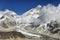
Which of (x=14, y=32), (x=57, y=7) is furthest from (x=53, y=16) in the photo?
(x=14, y=32)

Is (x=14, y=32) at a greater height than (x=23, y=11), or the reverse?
(x=23, y=11)

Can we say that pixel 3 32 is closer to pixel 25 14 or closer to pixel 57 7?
pixel 25 14

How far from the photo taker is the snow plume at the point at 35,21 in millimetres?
5203

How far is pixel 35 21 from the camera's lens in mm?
5277

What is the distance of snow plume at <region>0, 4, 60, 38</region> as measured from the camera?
520 centimetres

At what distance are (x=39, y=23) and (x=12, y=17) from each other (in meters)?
0.62

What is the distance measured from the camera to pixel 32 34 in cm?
521

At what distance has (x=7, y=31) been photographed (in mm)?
5207

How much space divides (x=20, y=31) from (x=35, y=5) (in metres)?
0.67

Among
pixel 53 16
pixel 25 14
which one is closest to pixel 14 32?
pixel 25 14

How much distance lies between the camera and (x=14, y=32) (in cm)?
522

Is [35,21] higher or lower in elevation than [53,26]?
higher

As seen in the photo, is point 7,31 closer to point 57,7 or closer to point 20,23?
point 20,23

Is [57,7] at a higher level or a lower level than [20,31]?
higher
